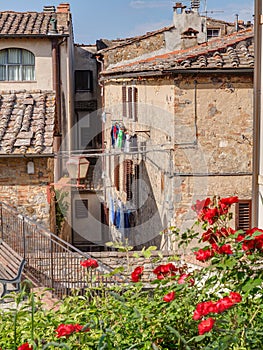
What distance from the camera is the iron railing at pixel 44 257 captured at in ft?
29.2

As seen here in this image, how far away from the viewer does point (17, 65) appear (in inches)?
840

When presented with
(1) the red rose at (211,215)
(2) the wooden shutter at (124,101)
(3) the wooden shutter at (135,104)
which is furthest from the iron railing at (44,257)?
(2) the wooden shutter at (124,101)

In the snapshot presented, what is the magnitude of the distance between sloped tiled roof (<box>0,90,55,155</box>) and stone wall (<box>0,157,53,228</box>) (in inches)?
10.4

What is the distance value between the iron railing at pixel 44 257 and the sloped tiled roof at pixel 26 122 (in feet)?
3.76

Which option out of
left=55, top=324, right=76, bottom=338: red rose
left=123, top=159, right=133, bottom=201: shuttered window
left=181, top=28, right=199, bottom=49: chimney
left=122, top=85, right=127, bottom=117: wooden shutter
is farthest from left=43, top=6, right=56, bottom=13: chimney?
left=55, top=324, right=76, bottom=338: red rose

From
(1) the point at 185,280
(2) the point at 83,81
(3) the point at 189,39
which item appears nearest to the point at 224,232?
(1) the point at 185,280

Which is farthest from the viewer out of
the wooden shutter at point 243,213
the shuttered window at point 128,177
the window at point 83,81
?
the window at point 83,81

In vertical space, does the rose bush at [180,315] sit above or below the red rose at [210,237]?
below

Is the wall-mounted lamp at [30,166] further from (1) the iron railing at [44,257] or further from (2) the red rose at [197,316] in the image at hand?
(2) the red rose at [197,316]

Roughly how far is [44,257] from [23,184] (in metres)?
1.59

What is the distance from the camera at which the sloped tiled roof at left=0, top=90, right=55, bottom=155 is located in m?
10.9

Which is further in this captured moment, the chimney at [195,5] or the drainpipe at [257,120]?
the chimney at [195,5]

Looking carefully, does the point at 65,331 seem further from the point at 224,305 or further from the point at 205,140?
the point at 205,140

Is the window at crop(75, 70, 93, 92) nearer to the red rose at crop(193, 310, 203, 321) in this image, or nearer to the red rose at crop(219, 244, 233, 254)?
the red rose at crop(219, 244, 233, 254)
